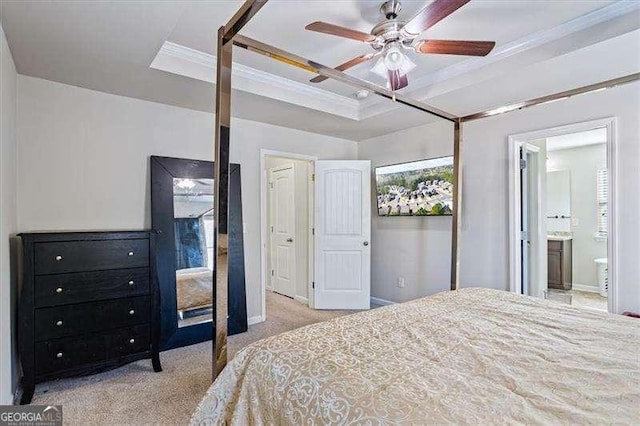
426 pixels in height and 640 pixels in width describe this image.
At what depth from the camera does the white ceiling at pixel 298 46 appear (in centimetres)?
199

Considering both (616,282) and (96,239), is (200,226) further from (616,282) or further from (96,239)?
(616,282)

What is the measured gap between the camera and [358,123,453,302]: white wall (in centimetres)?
397

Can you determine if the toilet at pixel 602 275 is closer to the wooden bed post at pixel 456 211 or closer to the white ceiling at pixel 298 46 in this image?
the white ceiling at pixel 298 46

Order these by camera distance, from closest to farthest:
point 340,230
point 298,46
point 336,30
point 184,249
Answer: point 336,30 < point 298,46 < point 184,249 < point 340,230

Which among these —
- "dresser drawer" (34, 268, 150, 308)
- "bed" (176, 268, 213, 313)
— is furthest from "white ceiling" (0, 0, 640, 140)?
"bed" (176, 268, 213, 313)

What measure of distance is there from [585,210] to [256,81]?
17.9 feet

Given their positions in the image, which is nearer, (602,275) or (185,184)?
(185,184)

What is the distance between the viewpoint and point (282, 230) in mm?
5445

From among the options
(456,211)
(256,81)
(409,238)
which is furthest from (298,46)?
(409,238)

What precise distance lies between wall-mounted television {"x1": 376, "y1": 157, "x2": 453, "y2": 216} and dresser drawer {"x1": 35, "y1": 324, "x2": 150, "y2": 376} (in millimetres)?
3079

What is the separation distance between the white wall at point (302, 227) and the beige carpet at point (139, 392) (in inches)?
72.8

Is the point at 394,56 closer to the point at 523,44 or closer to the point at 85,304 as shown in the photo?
the point at 523,44

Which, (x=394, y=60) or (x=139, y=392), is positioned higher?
(x=394, y=60)

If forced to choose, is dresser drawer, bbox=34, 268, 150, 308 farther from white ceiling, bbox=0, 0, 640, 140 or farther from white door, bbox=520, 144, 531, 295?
white door, bbox=520, 144, 531, 295
